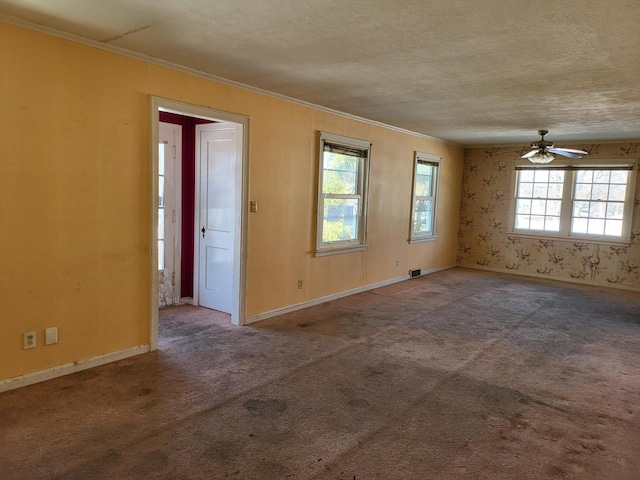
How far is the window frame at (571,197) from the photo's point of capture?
7.08 meters

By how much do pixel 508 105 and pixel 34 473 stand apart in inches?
195

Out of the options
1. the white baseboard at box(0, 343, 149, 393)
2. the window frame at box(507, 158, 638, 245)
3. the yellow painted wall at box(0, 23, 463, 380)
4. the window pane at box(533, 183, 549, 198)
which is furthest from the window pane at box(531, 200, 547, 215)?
the white baseboard at box(0, 343, 149, 393)

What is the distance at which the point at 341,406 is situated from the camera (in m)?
2.90

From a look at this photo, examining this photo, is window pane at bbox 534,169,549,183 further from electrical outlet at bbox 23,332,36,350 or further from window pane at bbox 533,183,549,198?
electrical outlet at bbox 23,332,36,350

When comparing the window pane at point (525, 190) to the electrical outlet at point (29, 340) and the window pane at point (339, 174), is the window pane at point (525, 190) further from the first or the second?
the electrical outlet at point (29, 340)

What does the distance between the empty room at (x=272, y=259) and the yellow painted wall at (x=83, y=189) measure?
1cm

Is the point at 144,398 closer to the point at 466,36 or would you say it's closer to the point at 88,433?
the point at 88,433

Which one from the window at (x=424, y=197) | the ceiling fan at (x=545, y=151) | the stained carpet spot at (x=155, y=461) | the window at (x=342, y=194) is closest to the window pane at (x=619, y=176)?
the ceiling fan at (x=545, y=151)

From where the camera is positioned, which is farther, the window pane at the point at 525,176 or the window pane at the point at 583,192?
the window pane at the point at 525,176

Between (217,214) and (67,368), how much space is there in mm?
2219

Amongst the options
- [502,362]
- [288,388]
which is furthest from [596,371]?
[288,388]

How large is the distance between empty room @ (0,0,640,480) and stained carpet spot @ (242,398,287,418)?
1cm

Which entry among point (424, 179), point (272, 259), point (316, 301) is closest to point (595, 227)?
point (424, 179)

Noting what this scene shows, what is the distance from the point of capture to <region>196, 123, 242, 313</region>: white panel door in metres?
4.75
